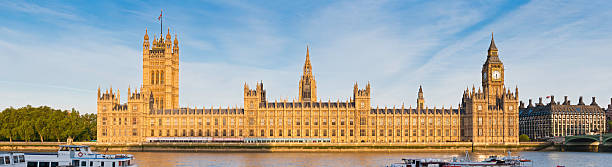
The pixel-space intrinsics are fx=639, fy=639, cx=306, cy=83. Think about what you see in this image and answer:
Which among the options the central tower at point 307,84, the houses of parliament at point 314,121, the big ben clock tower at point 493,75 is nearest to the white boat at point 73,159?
the houses of parliament at point 314,121

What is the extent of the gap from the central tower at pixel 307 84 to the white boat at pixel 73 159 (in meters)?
105

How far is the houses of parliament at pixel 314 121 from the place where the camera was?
468 ft

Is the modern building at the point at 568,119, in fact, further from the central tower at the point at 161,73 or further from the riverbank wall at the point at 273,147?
the central tower at the point at 161,73

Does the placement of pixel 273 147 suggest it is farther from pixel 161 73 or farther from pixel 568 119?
pixel 568 119

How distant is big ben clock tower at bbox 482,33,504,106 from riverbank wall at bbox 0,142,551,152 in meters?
31.3

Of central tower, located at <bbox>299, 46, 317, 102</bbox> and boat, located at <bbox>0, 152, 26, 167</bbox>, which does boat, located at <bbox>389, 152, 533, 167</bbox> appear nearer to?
boat, located at <bbox>0, 152, 26, 167</bbox>

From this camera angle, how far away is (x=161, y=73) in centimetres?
17050

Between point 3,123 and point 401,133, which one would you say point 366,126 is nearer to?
point 401,133

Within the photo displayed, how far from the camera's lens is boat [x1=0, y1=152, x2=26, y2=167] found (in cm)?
5072

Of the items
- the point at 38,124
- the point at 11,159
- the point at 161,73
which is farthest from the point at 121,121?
the point at 11,159

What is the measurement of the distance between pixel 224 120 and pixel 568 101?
100683mm

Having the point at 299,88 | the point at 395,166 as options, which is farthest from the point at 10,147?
the point at 395,166

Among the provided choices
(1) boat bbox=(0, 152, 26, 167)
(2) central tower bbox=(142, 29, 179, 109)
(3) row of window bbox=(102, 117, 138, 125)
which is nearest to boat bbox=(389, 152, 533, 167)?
(1) boat bbox=(0, 152, 26, 167)

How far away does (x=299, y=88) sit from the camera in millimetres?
171875
